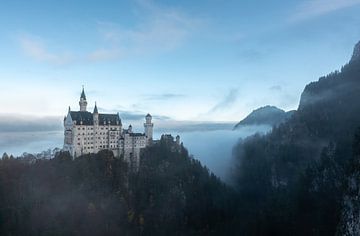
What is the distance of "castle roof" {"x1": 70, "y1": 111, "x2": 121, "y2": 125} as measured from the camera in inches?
4341

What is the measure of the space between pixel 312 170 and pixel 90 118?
83.0m

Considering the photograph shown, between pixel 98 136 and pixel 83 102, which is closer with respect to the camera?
pixel 98 136

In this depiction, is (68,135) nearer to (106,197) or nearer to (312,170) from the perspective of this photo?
(106,197)

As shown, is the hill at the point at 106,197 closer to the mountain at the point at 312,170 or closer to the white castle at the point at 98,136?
the white castle at the point at 98,136

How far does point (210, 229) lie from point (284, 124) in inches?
3214

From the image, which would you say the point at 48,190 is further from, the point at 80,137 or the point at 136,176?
the point at 136,176

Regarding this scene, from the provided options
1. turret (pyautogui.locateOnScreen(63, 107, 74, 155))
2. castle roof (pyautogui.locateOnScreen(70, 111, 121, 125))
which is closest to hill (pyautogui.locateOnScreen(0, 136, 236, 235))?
turret (pyautogui.locateOnScreen(63, 107, 74, 155))

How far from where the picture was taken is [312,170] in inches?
5659

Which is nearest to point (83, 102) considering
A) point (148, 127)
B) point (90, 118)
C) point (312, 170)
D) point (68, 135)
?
point (90, 118)

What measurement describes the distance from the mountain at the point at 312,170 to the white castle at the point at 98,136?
146 ft

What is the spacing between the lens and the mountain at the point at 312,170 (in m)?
115

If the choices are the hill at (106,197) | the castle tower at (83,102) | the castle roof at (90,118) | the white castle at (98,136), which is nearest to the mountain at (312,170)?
the hill at (106,197)

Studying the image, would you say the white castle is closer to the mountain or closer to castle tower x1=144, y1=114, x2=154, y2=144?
castle tower x1=144, y1=114, x2=154, y2=144

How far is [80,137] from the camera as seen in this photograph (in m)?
108
